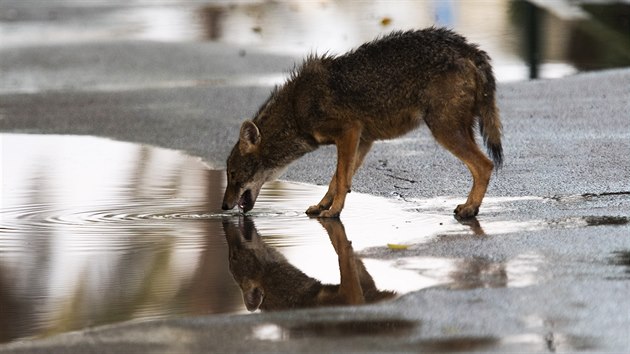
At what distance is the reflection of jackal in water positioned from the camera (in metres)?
7.16

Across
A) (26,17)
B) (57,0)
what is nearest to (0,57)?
(26,17)

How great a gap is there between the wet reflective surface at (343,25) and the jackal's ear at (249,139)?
276 inches

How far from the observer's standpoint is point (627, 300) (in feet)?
22.2

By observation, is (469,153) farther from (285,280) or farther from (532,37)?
(532,37)

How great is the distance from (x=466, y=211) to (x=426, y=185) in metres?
1.39

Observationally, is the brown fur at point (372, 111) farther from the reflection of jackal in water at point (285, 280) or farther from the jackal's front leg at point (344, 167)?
the reflection of jackal in water at point (285, 280)

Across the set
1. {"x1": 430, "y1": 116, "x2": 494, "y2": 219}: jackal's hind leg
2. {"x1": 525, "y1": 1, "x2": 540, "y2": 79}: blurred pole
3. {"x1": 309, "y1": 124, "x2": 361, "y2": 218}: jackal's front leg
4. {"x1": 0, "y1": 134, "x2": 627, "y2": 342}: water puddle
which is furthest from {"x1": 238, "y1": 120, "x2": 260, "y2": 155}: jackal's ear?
{"x1": 525, "y1": 1, "x2": 540, "y2": 79}: blurred pole

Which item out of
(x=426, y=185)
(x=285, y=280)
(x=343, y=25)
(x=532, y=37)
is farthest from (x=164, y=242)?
(x=343, y=25)

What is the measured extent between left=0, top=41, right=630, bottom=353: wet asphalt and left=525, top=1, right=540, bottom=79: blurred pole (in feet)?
4.48

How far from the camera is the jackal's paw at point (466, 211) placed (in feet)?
30.9

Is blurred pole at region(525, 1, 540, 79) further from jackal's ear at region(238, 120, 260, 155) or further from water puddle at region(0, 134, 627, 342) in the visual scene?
jackal's ear at region(238, 120, 260, 155)

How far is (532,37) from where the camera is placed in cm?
1994

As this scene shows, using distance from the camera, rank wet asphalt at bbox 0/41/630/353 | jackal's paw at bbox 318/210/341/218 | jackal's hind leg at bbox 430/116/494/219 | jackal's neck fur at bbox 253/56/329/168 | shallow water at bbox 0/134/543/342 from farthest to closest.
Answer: jackal's neck fur at bbox 253/56/329/168, jackal's paw at bbox 318/210/341/218, jackal's hind leg at bbox 430/116/494/219, shallow water at bbox 0/134/543/342, wet asphalt at bbox 0/41/630/353

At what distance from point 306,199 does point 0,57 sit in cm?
1061
